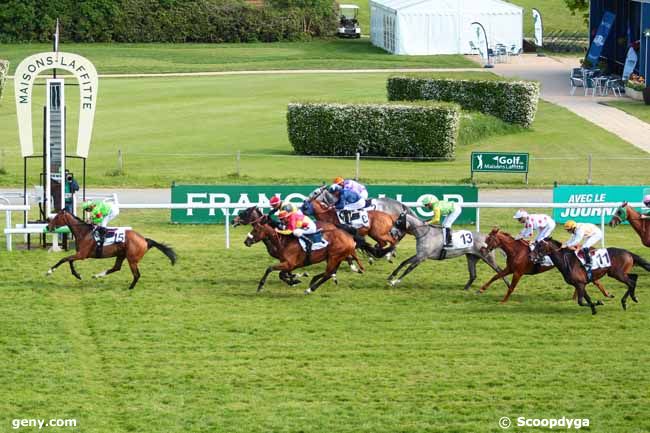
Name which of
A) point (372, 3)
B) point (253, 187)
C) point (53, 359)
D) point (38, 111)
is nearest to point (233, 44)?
point (372, 3)

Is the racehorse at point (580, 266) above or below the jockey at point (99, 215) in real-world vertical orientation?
A: below

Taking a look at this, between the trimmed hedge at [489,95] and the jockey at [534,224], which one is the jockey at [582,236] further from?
the trimmed hedge at [489,95]

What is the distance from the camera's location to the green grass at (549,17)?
62312mm

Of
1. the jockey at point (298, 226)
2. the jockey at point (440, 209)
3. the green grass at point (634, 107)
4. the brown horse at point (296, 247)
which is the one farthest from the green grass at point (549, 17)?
the jockey at point (298, 226)

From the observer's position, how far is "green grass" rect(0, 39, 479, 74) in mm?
49312

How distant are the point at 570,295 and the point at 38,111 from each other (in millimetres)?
22901

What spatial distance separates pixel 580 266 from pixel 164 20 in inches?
1808

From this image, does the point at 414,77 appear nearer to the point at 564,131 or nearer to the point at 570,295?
the point at 564,131

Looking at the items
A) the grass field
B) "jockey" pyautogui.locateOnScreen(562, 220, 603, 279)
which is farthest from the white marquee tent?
"jockey" pyautogui.locateOnScreen(562, 220, 603, 279)

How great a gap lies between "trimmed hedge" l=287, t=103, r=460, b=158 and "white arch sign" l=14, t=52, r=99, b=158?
34.9 feet

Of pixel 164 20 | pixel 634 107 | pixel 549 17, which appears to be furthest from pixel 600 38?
pixel 164 20

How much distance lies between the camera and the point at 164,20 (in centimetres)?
5909

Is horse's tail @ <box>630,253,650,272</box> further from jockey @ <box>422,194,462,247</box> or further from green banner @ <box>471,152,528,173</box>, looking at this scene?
green banner @ <box>471,152,528,173</box>

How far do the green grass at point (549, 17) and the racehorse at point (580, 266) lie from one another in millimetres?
46270
